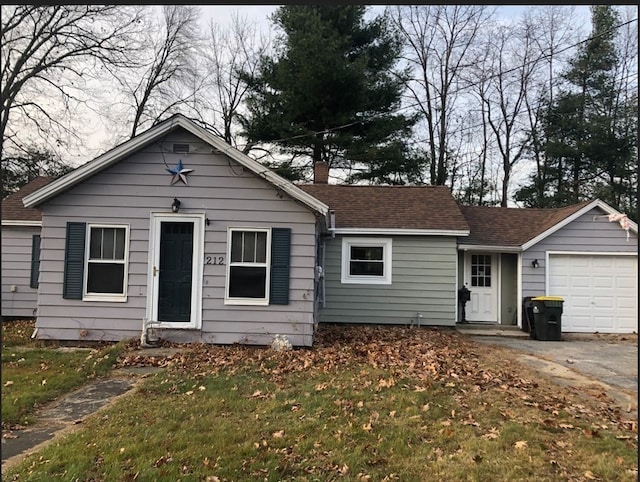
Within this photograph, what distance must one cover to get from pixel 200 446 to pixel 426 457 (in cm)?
207

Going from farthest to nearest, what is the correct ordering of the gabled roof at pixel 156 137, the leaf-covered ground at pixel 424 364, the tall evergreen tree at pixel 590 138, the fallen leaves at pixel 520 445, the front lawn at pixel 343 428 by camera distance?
the tall evergreen tree at pixel 590 138, the gabled roof at pixel 156 137, the leaf-covered ground at pixel 424 364, the fallen leaves at pixel 520 445, the front lawn at pixel 343 428

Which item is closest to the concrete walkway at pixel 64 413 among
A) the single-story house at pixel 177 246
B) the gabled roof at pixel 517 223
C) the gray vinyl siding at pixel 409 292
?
the single-story house at pixel 177 246

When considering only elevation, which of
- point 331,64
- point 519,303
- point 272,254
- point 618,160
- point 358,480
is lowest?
point 358,480

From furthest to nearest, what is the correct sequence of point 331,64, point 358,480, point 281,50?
point 281,50 → point 331,64 → point 358,480

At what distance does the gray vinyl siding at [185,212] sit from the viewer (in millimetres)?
8844

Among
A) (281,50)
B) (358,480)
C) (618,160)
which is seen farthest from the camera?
(618,160)

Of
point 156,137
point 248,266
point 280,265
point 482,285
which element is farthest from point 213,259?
point 482,285

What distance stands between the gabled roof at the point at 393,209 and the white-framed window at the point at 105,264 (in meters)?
5.66

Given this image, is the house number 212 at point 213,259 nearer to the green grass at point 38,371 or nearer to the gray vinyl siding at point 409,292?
the green grass at point 38,371

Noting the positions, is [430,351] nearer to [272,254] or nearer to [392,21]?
[272,254]

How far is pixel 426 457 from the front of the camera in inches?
167

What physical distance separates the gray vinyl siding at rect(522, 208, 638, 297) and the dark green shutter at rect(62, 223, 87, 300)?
1108cm

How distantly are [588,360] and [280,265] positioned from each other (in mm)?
6108

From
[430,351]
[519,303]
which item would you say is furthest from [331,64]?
[430,351]
